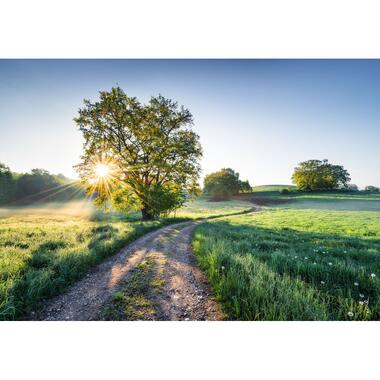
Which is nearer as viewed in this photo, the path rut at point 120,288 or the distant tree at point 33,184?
the path rut at point 120,288

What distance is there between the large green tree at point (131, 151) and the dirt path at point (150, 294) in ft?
35.9

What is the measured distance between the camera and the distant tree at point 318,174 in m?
28.3

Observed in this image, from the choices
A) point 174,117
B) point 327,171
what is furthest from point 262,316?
point 327,171

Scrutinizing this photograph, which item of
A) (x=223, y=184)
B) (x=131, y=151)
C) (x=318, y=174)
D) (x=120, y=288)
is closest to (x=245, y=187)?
(x=223, y=184)

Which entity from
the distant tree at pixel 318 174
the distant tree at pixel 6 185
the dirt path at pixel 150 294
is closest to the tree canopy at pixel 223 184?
the distant tree at pixel 318 174

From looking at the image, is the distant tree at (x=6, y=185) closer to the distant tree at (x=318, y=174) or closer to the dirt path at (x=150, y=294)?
the dirt path at (x=150, y=294)

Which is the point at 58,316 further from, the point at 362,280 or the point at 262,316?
the point at 362,280

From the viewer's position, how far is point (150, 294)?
13.8 feet

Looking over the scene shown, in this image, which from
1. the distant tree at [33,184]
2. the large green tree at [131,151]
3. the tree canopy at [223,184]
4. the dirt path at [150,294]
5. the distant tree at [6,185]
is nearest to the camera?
the dirt path at [150,294]

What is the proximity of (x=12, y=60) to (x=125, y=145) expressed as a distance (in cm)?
1159

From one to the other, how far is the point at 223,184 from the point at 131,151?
48.4 m

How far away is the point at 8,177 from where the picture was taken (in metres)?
39.2

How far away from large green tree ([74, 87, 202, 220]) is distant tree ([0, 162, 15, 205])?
36.3 meters

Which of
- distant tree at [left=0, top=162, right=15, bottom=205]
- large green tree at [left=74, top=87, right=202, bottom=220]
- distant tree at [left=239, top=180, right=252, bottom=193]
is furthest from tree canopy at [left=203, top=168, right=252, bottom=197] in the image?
distant tree at [left=0, top=162, right=15, bottom=205]
